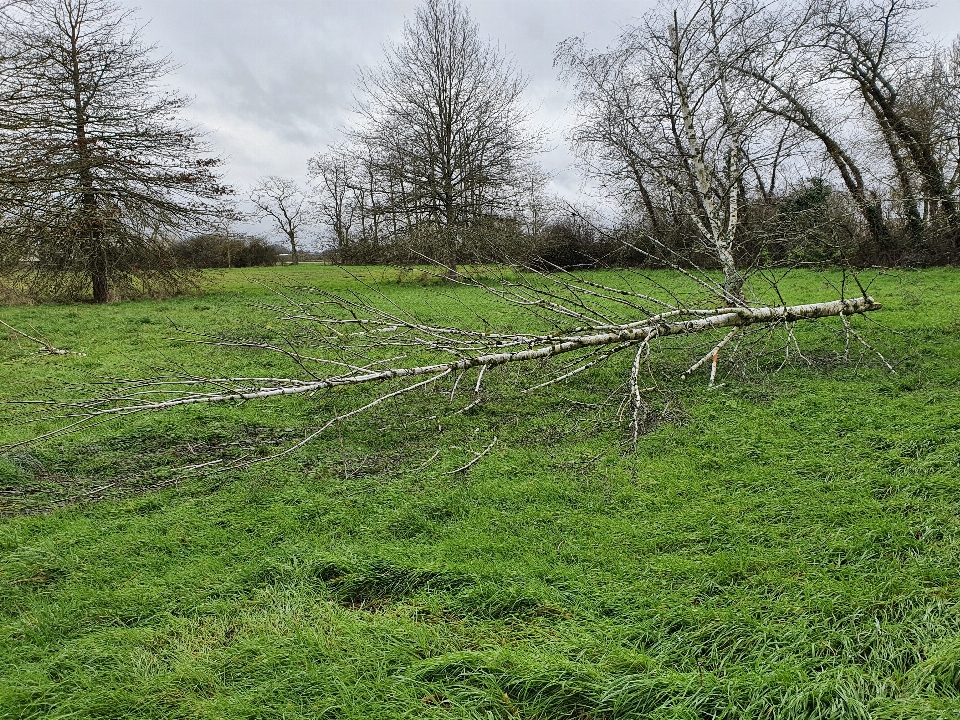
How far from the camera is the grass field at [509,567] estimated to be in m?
1.90

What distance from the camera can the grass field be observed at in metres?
1.90

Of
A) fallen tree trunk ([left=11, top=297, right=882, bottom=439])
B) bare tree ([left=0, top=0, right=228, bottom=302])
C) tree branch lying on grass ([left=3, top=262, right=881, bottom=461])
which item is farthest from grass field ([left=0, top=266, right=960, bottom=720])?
bare tree ([left=0, top=0, right=228, bottom=302])

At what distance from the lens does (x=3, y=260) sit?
1209 centimetres

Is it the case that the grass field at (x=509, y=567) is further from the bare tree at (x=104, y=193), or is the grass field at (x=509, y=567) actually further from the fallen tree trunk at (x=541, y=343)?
the bare tree at (x=104, y=193)

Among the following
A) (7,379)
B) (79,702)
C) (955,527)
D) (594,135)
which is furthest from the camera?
(594,135)

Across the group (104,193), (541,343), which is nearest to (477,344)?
(541,343)

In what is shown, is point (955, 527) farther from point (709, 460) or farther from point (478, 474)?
point (478, 474)

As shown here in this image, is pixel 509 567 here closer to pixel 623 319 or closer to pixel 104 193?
pixel 623 319

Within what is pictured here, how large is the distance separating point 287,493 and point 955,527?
349 centimetres

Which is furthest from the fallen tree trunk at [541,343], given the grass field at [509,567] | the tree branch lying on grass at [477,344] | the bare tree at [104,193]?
the bare tree at [104,193]

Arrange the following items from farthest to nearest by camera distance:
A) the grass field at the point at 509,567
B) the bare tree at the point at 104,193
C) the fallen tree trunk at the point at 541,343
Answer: the bare tree at the point at 104,193
the fallen tree trunk at the point at 541,343
the grass field at the point at 509,567

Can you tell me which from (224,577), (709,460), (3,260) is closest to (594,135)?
(709,460)

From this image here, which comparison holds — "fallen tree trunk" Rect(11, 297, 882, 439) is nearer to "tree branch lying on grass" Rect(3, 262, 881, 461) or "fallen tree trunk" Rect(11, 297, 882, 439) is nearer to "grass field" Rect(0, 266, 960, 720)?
"tree branch lying on grass" Rect(3, 262, 881, 461)

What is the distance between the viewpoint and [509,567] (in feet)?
8.38
